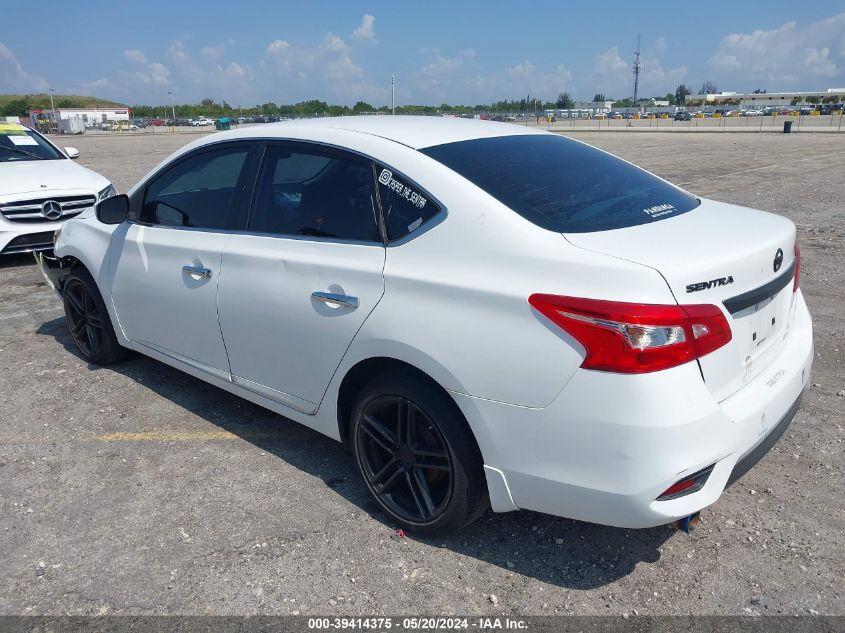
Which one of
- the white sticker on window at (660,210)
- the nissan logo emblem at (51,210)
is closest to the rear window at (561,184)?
the white sticker on window at (660,210)

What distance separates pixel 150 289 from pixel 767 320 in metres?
3.33

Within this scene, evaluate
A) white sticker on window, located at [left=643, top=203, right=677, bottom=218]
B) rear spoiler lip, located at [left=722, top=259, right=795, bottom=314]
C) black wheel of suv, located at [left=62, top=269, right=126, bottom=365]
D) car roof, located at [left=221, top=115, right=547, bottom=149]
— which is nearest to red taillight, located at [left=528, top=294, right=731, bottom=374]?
rear spoiler lip, located at [left=722, top=259, right=795, bottom=314]

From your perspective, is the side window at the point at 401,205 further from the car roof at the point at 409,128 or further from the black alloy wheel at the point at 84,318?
the black alloy wheel at the point at 84,318

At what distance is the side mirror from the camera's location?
419 cm

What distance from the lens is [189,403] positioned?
440 cm

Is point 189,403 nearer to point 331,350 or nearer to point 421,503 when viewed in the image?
point 331,350

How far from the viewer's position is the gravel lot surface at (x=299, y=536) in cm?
261

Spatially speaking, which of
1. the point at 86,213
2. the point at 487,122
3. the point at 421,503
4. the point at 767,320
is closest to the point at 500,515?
the point at 421,503

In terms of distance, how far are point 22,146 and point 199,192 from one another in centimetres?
677

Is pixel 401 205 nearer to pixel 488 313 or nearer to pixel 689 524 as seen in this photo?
pixel 488 313

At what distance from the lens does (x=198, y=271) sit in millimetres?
3645

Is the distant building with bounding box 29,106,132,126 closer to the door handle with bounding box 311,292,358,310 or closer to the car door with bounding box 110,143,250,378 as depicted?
the car door with bounding box 110,143,250,378

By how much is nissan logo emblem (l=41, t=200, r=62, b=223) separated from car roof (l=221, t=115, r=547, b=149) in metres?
5.23

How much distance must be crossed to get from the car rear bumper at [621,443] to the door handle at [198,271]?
68.8 inches
